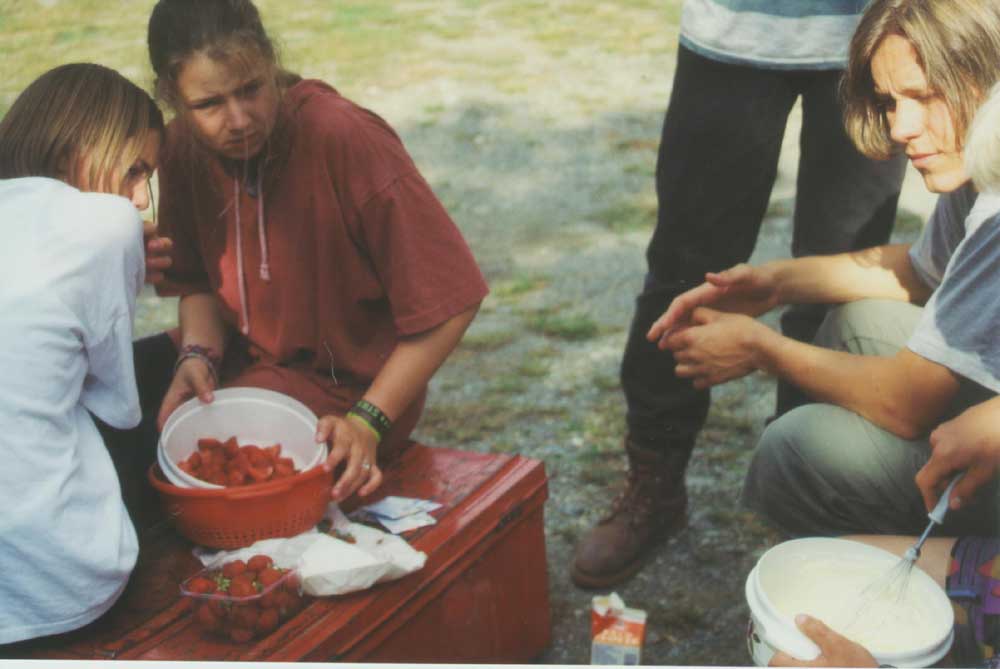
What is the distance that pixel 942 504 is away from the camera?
60.1 inches

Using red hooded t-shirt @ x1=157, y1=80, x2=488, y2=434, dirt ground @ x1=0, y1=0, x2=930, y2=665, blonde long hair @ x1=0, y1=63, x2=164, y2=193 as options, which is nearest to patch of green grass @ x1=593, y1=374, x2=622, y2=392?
dirt ground @ x1=0, y1=0, x2=930, y2=665

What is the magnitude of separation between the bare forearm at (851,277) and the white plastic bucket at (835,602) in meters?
0.59

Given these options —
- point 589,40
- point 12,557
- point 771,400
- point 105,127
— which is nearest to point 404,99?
point 589,40

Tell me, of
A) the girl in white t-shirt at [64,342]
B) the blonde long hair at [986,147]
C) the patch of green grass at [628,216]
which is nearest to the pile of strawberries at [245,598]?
the girl in white t-shirt at [64,342]

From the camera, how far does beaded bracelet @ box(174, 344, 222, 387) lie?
2055 mm

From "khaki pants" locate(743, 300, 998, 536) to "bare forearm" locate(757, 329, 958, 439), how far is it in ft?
0.08

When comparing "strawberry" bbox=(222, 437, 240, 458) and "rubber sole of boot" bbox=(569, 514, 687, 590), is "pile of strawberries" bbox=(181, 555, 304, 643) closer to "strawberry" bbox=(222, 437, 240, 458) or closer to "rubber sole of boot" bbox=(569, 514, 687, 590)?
"strawberry" bbox=(222, 437, 240, 458)

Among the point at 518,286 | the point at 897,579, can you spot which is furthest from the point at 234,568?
the point at 518,286

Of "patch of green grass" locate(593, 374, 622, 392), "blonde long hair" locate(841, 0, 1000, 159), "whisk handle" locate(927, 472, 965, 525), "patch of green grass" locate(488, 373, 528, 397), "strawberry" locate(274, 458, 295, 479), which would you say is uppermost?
"blonde long hair" locate(841, 0, 1000, 159)

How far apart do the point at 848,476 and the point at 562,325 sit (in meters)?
1.63

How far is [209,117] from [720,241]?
95 cm

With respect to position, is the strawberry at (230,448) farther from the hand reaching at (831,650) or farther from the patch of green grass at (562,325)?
the patch of green grass at (562,325)

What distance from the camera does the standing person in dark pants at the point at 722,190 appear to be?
2.02 m

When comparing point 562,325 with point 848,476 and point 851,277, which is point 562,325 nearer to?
point 851,277
